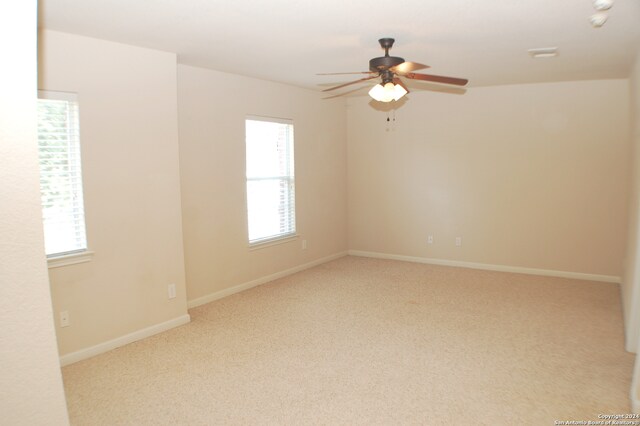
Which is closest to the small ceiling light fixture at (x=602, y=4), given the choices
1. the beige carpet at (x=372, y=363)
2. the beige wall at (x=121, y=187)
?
the beige carpet at (x=372, y=363)

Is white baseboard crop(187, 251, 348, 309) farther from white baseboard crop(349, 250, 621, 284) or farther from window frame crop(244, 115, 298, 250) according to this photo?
white baseboard crop(349, 250, 621, 284)

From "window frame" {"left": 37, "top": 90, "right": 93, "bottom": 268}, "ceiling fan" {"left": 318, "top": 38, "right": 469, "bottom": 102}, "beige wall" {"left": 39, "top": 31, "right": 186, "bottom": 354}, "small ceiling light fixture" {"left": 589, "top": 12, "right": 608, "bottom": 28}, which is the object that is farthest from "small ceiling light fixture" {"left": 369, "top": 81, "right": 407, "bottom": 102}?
"window frame" {"left": 37, "top": 90, "right": 93, "bottom": 268}

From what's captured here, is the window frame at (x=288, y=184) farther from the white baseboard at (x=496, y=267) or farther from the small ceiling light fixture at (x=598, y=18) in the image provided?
the small ceiling light fixture at (x=598, y=18)

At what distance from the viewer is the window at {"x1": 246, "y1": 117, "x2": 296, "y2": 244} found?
17.0 feet

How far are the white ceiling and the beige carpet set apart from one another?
7.88 feet

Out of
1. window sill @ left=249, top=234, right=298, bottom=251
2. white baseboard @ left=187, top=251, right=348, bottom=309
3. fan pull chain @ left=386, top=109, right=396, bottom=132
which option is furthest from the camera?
fan pull chain @ left=386, top=109, right=396, bottom=132

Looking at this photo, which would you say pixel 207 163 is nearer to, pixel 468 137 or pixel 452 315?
pixel 452 315

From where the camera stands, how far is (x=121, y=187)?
357 centimetres

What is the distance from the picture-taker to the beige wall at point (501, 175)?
5.33 metres

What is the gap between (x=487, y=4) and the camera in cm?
264

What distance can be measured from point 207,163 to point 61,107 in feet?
5.05

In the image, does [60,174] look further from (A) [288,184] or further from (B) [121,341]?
(A) [288,184]

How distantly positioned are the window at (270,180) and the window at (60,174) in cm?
205

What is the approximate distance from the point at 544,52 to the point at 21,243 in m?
4.15
